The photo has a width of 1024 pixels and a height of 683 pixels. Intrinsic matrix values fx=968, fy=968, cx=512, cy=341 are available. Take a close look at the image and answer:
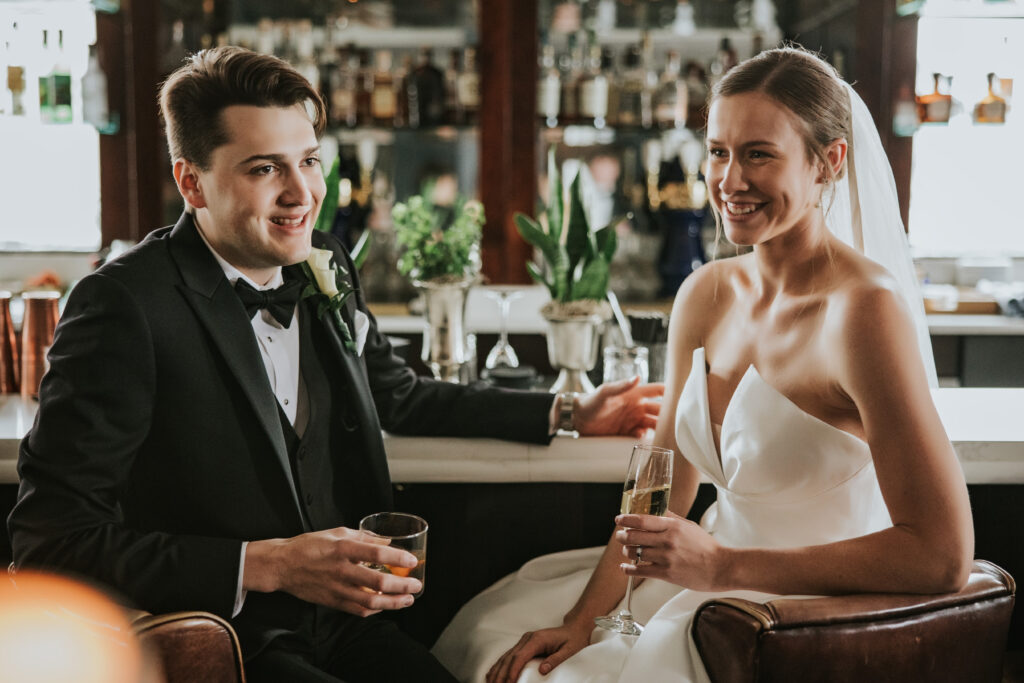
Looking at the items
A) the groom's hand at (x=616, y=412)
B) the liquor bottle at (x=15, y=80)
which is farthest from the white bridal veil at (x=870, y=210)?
the liquor bottle at (x=15, y=80)

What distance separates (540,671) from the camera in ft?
4.92

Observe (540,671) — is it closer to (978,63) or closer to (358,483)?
(358,483)

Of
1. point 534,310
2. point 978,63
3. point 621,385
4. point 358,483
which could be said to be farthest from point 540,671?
point 978,63

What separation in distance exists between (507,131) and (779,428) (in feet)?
10.1

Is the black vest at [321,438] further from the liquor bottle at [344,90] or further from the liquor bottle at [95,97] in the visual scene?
the liquor bottle at [95,97]

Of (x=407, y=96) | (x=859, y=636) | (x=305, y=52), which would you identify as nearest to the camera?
(x=859, y=636)

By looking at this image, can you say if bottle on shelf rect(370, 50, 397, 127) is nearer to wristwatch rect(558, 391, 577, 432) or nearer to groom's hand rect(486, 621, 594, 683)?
wristwatch rect(558, 391, 577, 432)

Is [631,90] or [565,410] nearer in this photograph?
[565,410]

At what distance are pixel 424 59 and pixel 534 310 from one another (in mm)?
1393

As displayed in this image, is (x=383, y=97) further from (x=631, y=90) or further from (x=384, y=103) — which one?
(x=631, y=90)

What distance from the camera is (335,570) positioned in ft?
4.39

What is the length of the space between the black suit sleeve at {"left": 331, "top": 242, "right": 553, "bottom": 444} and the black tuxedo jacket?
19 cm

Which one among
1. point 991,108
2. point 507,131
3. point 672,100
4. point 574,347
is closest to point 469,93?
point 507,131

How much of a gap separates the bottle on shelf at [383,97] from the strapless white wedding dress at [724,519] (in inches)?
123
